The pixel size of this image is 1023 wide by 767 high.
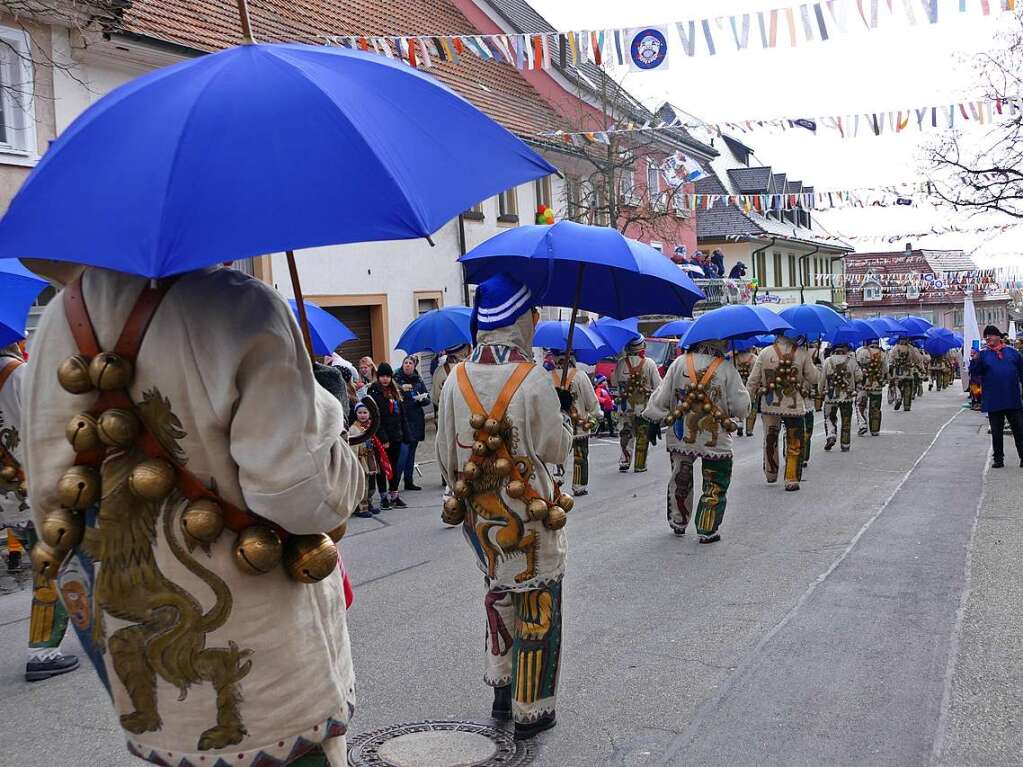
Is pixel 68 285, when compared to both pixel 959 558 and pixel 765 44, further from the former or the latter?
pixel 765 44

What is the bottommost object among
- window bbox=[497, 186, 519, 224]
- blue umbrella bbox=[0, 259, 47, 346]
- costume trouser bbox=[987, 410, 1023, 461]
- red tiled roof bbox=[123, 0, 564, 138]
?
costume trouser bbox=[987, 410, 1023, 461]

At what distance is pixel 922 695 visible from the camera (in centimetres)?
526

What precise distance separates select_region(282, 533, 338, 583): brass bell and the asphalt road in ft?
8.01

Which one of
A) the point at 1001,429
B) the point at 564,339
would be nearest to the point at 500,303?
the point at 564,339

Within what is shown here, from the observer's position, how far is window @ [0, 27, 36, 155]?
13453mm

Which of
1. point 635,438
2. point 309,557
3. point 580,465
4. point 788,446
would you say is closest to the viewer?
Answer: point 309,557

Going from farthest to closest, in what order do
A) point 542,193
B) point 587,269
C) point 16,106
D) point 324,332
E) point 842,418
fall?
point 542,193
point 842,418
point 16,106
point 324,332
point 587,269

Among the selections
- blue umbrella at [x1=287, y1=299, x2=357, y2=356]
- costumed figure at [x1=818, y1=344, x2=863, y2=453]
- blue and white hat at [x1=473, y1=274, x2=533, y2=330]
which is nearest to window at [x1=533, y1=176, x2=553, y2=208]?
costumed figure at [x1=818, y1=344, x2=863, y2=453]

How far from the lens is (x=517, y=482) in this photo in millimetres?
4773

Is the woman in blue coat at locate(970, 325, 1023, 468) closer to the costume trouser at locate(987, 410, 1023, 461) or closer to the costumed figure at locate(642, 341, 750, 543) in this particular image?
the costume trouser at locate(987, 410, 1023, 461)

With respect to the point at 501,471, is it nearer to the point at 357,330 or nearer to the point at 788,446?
the point at 788,446

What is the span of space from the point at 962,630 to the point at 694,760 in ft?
8.43

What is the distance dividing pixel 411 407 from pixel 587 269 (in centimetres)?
848

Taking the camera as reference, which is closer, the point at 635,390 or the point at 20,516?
the point at 20,516
